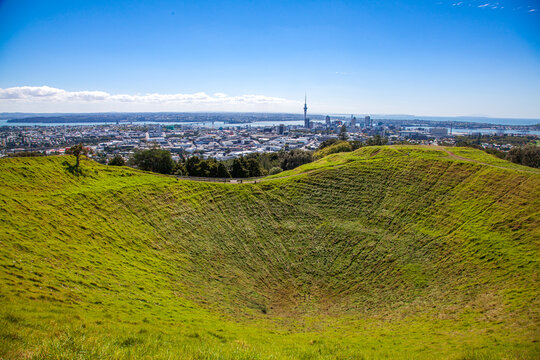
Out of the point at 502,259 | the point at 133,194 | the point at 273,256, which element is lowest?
the point at 273,256

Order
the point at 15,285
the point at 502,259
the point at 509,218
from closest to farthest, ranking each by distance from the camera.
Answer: the point at 15,285
the point at 502,259
the point at 509,218

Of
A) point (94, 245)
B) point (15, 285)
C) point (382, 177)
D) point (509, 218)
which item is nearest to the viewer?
point (15, 285)

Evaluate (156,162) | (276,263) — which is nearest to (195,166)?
(156,162)

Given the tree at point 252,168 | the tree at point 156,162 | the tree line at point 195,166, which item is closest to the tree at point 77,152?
the tree line at point 195,166

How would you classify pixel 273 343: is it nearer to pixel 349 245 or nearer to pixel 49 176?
pixel 349 245

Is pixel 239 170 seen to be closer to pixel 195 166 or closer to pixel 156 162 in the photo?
pixel 195 166

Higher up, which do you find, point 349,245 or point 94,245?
point 94,245

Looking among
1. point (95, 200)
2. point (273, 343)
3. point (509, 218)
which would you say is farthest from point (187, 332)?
point (509, 218)

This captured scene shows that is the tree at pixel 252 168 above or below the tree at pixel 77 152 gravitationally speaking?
below

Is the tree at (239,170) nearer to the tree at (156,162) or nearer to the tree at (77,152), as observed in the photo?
the tree at (156,162)
